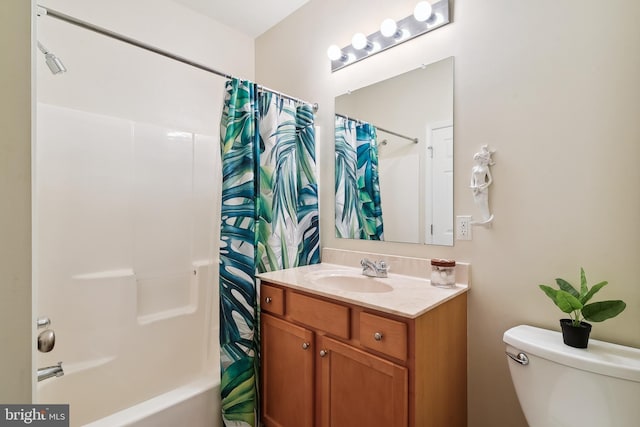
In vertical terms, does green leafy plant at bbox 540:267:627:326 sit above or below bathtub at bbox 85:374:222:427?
above

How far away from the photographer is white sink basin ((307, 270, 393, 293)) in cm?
162

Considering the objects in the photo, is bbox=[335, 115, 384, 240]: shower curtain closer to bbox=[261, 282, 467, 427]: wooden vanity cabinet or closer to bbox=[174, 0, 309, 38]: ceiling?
bbox=[261, 282, 467, 427]: wooden vanity cabinet

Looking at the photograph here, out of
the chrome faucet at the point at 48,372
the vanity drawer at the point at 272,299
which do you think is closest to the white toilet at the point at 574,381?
the vanity drawer at the point at 272,299

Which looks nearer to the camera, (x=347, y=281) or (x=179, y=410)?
(x=179, y=410)

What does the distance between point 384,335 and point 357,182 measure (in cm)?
102

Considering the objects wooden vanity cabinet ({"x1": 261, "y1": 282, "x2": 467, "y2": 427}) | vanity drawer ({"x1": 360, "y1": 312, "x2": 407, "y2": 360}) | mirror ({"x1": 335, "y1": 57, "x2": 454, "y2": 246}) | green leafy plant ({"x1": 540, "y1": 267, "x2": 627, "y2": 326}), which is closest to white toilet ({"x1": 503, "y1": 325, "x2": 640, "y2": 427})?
green leafy plant ({"x1": 540, "y1": 267, "x2": 627, "y2": 326})

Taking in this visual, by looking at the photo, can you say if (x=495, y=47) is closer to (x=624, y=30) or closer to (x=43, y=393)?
(x=624, y=30)

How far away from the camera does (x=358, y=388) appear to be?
123cm

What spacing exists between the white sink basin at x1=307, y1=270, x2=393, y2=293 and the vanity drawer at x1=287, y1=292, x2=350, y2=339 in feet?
0.47

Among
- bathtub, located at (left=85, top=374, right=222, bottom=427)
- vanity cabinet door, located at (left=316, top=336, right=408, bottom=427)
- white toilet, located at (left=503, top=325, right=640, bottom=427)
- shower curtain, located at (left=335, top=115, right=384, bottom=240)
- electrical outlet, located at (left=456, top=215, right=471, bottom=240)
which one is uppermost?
shower curtain, located at (left=335, top=115, right=384, bottom=240)

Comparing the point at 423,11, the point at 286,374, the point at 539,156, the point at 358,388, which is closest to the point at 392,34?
the point at 423,11

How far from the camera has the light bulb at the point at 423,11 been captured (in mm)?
1483

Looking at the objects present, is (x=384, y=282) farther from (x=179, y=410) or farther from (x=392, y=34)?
(x=392, y=34)

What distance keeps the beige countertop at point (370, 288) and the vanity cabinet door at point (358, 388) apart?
0.69ft
